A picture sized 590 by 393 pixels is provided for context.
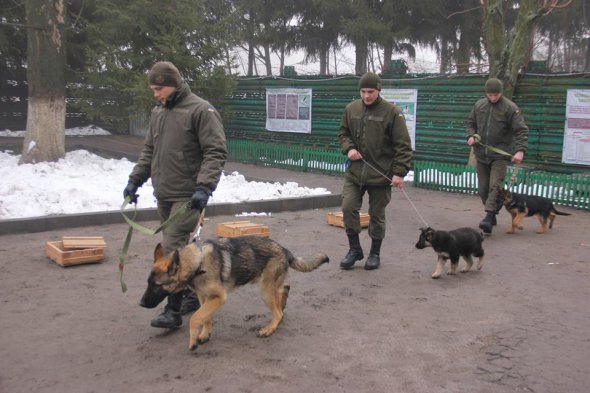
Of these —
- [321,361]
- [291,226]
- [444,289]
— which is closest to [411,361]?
[321,361]

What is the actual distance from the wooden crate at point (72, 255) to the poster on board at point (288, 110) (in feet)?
40.2

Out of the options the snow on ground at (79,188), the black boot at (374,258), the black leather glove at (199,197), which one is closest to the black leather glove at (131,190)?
the black leather glove at (199,197)

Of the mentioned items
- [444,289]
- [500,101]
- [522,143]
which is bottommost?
[444,289]

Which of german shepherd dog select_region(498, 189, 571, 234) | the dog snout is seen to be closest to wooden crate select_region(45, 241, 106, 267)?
the dog snout

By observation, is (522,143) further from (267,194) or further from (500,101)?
(267,194)

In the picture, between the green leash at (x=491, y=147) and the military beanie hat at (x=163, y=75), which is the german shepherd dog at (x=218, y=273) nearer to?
the military beanie hat at (x=163, y=75)

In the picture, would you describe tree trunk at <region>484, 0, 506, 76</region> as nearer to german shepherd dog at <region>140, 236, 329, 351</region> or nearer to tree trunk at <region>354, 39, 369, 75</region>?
tree trunk at <region>354, 39, 369, 75</region>

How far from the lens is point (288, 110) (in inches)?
736

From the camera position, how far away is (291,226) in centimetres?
888

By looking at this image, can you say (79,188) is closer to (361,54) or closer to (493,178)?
(493,178)

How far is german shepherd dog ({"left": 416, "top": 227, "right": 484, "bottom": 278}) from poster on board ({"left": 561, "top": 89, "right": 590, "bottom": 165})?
7579 mm

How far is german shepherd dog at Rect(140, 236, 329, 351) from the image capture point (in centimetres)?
393

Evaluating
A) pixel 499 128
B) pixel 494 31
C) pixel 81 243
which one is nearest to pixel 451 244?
pixel 499 128

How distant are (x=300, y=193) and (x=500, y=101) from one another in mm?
4374
